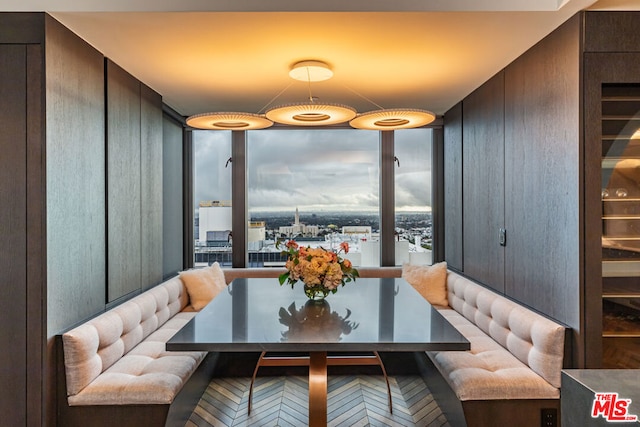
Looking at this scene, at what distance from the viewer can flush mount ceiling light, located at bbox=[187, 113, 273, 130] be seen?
102 inches

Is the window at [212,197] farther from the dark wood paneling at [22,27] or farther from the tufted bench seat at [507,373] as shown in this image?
the tufted bench seat at [507,373]

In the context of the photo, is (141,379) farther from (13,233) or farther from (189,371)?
(13,233)

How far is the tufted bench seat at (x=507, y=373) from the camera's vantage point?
6.91ft

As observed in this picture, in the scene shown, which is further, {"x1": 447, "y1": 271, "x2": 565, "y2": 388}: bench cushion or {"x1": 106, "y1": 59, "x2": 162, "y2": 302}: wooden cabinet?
{"x1": 106, "y1": 59, "x2": 162, "y2": 302}: wooden cabinet

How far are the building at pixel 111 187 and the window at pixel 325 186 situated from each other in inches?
56.0

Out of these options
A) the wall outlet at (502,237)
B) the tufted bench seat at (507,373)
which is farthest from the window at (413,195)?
the tufted bench seat at (507,373)

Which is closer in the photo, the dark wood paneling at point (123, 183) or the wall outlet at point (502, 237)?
the dark wood paneling at point (123, 183)

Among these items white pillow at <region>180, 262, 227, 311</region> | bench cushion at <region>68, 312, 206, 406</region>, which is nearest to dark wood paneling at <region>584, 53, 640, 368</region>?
bench cushion at <region>68, 312, 206, 406</region>

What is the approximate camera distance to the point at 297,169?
4.47 meters

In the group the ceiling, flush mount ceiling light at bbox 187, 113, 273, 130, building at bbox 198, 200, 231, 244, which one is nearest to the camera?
the ceiling

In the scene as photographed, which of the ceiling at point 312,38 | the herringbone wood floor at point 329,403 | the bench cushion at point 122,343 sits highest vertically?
the ceiling at point 312,38

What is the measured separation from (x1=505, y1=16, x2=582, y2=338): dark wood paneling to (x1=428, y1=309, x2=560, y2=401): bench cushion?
36cm

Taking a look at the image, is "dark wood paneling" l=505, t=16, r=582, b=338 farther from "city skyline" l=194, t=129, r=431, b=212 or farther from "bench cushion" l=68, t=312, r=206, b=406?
"bench cushion" l=68, t=312, r=206, b=406

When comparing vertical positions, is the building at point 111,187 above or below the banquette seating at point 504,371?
above
